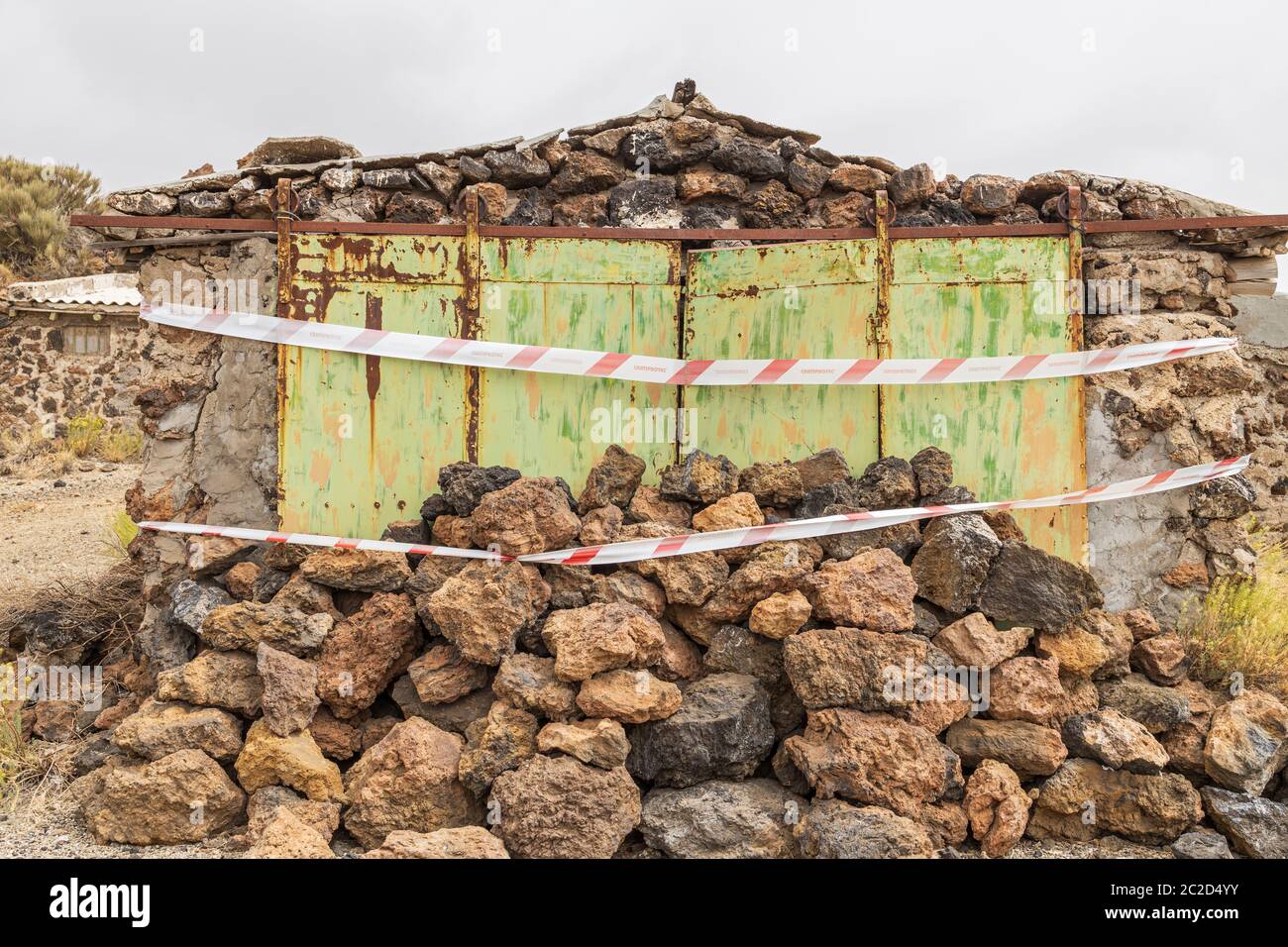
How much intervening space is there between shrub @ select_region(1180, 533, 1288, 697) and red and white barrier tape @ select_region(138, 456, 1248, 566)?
2.13 ft

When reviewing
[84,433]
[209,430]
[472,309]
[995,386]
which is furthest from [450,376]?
[84,433]

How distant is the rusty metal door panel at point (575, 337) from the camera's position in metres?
5.57

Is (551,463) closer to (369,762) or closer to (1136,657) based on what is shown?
(369,762)

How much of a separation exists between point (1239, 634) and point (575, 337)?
4018mm

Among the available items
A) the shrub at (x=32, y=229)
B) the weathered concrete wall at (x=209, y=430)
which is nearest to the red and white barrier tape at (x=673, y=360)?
the weathered concrete wall at (x=209, y=430)

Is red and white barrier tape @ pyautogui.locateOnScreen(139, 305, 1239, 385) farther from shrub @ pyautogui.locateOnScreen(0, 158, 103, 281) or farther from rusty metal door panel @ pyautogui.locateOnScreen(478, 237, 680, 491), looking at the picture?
shrub @ pyautogui.locateOnScreen(0, 158, 103, 281)

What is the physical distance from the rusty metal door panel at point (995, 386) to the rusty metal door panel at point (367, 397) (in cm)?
262

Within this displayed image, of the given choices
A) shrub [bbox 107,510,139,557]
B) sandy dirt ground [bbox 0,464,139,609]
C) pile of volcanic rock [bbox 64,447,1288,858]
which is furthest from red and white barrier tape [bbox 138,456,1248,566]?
sandy dirt ground [bbox 0,464,139,609]

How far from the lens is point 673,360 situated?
564 centimetres

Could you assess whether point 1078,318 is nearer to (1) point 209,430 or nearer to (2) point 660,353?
(2) point 660,353

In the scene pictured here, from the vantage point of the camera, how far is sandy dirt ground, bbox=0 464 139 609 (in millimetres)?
8344

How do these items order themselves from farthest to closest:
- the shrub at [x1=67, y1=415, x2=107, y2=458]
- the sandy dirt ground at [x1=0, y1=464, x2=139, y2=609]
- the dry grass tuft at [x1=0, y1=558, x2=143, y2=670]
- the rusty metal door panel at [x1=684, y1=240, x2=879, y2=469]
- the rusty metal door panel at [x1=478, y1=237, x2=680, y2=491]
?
1. the shrub at [x1=67, y1=415, x2=107, y2=458]
2. the sandy dirt ground at [x1=0, y1=464, x2=139, y2=609]
3. the dry grass tuft at [x1=0, y1=558, x2=143, y2=670]
4. the rusty metal door panel at [x1=478, y1=237, x2=680, y2=491]
5. the rusty metal door panel at [x1=684, y1=240, x2=879, y2=469]

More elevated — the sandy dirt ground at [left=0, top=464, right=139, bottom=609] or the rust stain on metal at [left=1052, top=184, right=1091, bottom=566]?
the rust stain on metal at [left=1052, top=184, right=1091, bottom=566]

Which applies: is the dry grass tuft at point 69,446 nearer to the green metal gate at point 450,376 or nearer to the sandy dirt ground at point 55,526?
the sandy dirt ground at point 55,526
